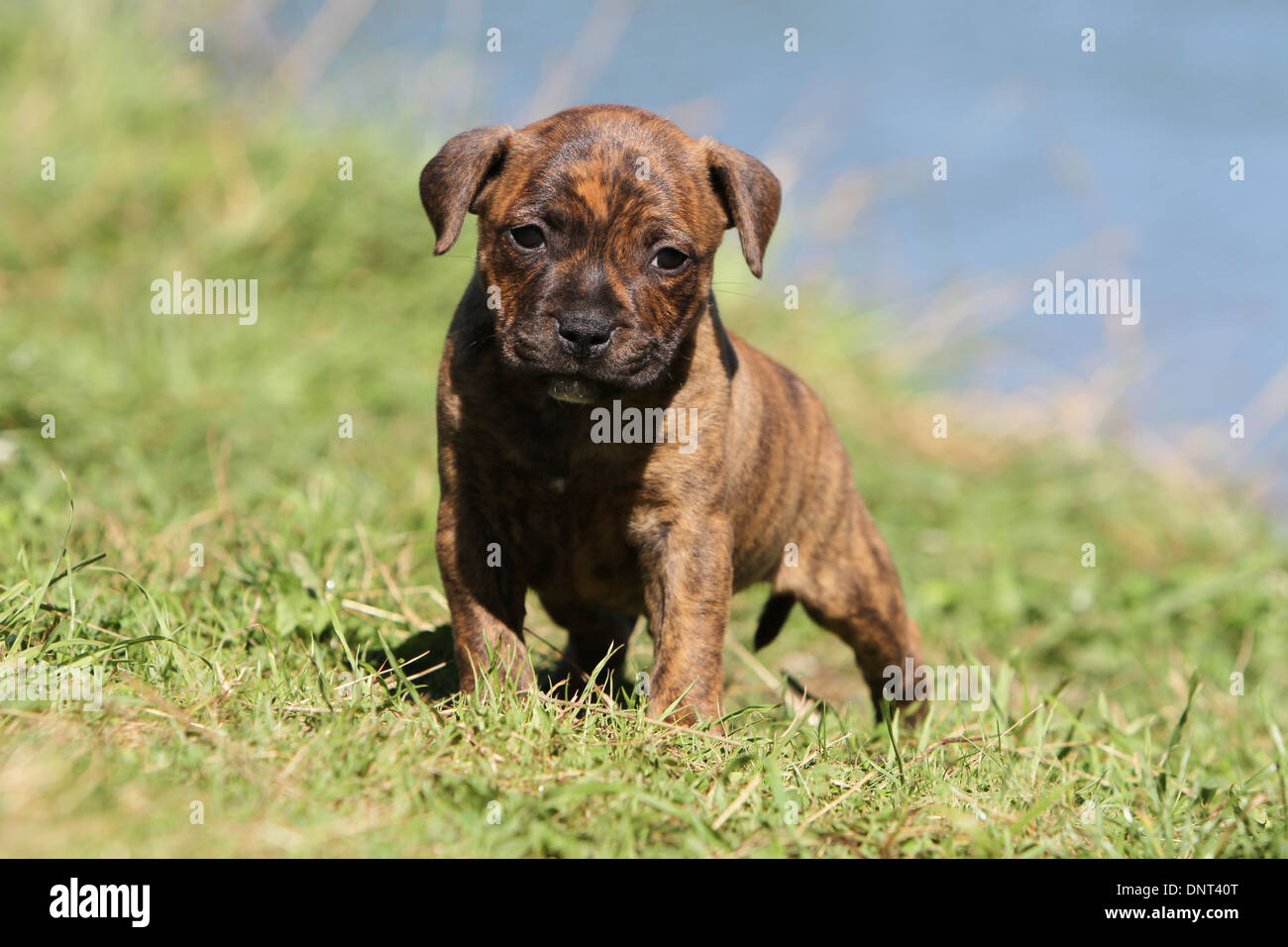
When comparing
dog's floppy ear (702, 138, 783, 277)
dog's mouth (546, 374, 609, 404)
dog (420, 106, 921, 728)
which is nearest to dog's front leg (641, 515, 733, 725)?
Answer: dog (420, 106, 921, 728)

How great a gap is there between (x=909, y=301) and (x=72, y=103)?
7588 millimetres

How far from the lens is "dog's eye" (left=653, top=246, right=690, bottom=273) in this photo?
4332mm

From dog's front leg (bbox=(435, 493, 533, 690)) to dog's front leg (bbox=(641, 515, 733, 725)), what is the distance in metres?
0.47

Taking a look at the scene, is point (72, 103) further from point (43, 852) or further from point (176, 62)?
point (43, 852)

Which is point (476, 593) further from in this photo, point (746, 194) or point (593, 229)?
point (746, 194)

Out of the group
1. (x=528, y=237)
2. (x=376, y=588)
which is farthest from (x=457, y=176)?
(x=376, y=588)

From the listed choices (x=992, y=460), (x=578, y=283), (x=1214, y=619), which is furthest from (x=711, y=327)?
(x=992, y=460)

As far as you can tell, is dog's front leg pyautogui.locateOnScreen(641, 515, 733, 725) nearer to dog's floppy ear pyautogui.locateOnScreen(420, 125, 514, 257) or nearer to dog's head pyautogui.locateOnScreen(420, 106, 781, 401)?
dog's head pyautogui.locateOnScreen(420, 106, 781, 401)

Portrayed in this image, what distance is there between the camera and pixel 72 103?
1010cm

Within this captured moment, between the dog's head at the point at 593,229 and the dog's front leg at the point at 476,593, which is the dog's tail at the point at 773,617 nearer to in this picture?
the dog's front leg at the point at 476,593

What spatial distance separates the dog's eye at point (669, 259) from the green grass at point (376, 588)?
4.77 feet

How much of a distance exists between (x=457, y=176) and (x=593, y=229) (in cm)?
60

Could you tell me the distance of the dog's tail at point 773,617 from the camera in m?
5.86

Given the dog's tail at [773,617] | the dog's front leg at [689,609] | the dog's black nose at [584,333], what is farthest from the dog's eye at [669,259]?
the dog's tail at [773,617]
